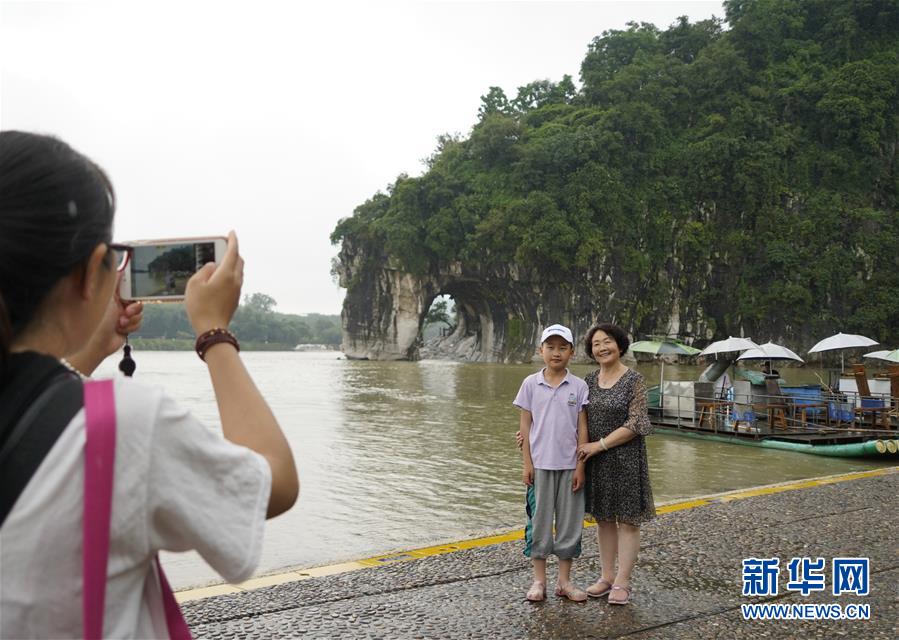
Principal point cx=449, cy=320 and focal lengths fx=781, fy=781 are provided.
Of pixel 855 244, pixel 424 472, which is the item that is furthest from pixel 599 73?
pixel 424 472

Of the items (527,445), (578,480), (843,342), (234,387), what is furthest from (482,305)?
(234,387)

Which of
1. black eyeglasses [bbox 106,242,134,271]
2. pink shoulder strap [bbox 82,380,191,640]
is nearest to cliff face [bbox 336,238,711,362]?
black eyeglasses [bbox 106,242,134,271]

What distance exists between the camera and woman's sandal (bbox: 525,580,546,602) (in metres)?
3.68

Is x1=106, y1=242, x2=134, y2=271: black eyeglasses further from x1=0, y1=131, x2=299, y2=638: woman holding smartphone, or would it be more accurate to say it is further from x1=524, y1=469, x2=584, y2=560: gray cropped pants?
x1=524, y1=469, x2=584, y2=560: gray cropped pants

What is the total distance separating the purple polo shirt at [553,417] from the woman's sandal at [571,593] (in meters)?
0.57

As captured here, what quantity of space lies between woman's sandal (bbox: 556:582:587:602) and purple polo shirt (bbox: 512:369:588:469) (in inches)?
22.6

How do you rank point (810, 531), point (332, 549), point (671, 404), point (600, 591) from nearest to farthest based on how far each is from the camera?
point (600, 591) → point (810, 531) → point (332, 549) → point (671, 404)

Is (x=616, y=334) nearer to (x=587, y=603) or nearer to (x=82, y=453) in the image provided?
(x=587, y=603)

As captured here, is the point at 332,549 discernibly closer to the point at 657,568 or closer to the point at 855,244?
the point at 657,568

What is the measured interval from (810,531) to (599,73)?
157 ft

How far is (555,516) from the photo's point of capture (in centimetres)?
392

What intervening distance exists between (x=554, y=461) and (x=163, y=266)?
2869mm

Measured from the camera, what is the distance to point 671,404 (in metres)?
14.2

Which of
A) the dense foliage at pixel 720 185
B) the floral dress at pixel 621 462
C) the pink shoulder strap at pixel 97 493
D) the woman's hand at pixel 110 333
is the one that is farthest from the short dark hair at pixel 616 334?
the dense foliage at pixel 720 185
